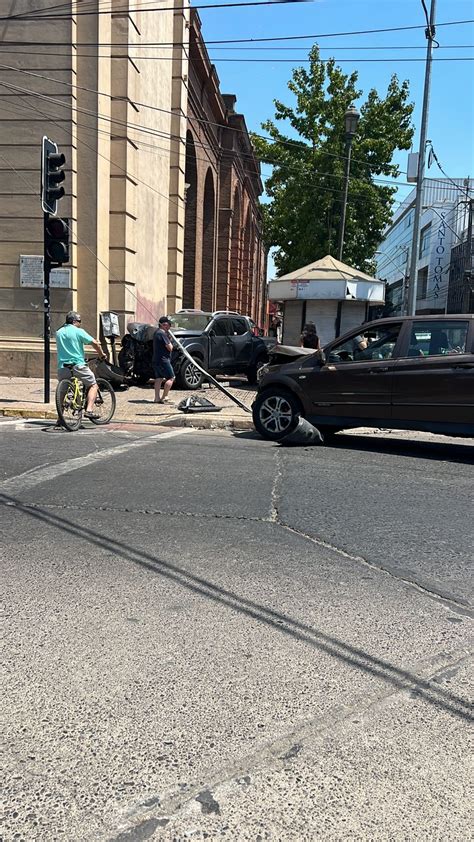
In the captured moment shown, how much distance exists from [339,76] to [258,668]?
95.0ft

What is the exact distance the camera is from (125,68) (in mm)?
16234

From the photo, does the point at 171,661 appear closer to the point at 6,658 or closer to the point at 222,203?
the point at 6,658

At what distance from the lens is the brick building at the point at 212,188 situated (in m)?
25.5

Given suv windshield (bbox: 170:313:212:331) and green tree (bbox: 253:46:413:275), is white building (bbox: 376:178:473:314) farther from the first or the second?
suv windshield (bbox: 170:313:212:331)

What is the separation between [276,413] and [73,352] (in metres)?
3.30

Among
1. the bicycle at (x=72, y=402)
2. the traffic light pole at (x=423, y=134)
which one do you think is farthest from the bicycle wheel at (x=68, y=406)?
the traffic light pole at (x=423, y=134)

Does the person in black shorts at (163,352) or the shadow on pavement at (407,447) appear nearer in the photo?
the shadow on pavement at (407,447)

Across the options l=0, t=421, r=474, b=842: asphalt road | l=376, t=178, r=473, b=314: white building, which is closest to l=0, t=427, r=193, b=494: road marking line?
l=0, t=421, r=474, b=842: asphalt road

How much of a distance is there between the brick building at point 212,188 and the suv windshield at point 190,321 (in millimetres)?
10485

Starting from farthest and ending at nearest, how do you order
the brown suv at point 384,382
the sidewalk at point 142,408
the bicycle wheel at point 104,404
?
the sidewalk at point 142,408
the bicycle wheel at point 104,404
the brown suv at point 384,382

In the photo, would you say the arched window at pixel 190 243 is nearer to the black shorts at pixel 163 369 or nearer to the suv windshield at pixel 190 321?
the suv windshield at pixel 190 321

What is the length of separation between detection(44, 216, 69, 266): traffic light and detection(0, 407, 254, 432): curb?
279 cm

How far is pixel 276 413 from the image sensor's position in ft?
31.2

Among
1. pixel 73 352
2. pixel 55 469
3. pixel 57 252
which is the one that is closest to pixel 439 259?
pixel 57 252
